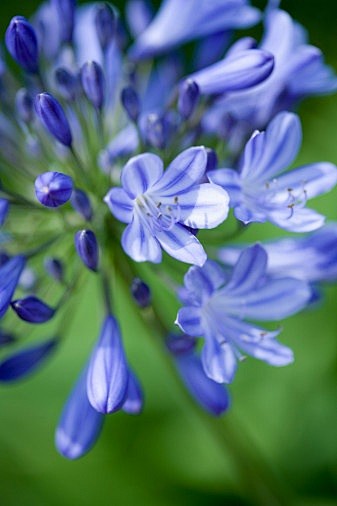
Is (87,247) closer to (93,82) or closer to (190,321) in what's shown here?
(190,321)

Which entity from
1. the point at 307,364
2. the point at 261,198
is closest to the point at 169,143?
the point at 261,198

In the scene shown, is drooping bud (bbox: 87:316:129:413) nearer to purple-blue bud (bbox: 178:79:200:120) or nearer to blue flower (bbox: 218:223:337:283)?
blue flower (bbox: 218:223:337:283)

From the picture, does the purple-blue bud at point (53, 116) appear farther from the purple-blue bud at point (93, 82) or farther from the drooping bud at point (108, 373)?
the drooping bud at point (108, 373)

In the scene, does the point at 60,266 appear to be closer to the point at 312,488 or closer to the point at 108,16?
the point at 108,16

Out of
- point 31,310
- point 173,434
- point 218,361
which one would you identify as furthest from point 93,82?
point 173,434

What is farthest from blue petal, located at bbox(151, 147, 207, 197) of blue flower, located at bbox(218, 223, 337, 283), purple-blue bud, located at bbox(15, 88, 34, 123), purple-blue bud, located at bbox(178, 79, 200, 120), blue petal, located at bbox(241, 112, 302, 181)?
purple-blue bud, located at bbox(15, 88, 34, 123)
